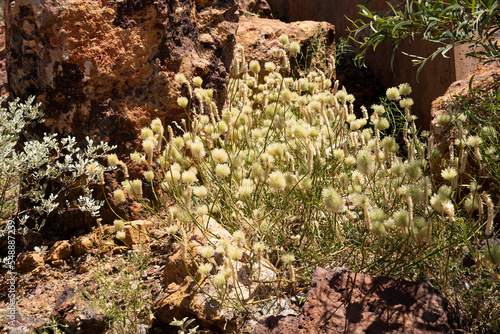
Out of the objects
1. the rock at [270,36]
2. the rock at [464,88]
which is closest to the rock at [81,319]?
the rock at [464,88]

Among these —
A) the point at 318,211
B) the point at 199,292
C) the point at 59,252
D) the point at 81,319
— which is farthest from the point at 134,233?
the point at 318,211

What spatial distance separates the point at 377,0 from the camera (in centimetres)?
509

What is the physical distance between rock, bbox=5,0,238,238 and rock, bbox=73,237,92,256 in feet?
0.49

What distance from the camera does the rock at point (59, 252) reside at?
287 cm

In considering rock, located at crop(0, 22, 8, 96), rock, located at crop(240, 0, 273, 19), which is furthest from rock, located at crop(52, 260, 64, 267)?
rock, located at crop(240, 0, 273, 19)

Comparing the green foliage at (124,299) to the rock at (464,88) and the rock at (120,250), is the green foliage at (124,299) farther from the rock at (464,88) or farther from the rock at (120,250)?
the rock at (464,88)

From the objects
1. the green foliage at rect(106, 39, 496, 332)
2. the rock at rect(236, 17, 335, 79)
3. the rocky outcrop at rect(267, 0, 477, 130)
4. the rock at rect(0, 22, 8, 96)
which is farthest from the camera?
the rock at rect(0, 22, 8, 96)

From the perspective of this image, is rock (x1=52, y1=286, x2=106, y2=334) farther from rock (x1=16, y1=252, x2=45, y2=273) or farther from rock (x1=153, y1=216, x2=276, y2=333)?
rock (x1=16, y1=252, x2=45, y2=273)

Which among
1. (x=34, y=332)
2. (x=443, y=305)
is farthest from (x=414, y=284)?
(x=34, y=332)

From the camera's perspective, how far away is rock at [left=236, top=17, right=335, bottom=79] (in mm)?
4926

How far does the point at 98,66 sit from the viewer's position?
293 cm

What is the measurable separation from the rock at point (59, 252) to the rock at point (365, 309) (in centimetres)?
160

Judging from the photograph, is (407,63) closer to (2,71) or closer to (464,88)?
(464,88)

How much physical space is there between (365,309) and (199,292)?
0.76 meters
